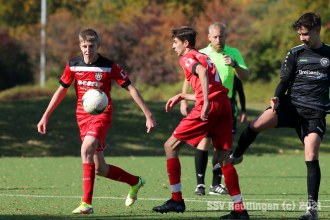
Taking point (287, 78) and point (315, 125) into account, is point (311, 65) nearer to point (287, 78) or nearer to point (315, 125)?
point (287, 78)

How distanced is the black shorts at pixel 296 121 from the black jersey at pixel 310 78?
59 millimetres

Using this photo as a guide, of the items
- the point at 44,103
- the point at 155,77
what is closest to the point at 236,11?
the point at 155,77

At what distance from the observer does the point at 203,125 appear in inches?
191

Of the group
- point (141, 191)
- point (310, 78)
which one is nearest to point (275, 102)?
point (310, 78)

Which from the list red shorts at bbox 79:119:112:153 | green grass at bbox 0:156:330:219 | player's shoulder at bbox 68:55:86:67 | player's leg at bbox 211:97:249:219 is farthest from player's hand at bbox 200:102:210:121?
player's shoulder at bbox 68:55:86:67

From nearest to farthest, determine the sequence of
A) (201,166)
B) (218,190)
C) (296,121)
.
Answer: (296,121) < (201,166) < (218,190)

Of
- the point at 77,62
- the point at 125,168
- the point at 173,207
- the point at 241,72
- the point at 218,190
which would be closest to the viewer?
the point at 173,207

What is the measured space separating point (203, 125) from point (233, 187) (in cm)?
71

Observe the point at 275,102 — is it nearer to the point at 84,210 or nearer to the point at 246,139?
the point at 246,139

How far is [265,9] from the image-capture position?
211 ft

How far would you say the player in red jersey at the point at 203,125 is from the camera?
4.72m

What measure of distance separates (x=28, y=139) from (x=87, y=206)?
11.2 m

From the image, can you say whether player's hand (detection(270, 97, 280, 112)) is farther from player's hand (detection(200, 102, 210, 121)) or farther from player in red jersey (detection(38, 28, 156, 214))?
player in red jersey (detection(38, 28, 156, 214))

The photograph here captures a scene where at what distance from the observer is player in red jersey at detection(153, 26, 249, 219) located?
4.72 m
